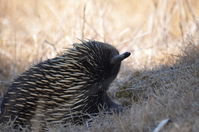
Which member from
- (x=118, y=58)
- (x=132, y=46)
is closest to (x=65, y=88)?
(x=118, y=58)

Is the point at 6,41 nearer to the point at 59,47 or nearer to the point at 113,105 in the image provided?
the point at 59,47

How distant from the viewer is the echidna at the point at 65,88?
220 inches

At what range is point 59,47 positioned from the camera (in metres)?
9.70

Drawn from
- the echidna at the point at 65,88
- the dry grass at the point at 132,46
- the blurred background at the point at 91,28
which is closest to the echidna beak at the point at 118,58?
the echidna at the point at 65,88

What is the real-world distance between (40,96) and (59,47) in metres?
4.17

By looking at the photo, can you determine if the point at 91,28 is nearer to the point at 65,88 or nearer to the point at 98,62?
the point at 98,62

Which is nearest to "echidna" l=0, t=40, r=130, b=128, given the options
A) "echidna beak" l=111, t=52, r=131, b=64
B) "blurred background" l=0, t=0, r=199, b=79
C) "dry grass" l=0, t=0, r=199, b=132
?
"echidna beak" l=111, t=52, r=131, b=64

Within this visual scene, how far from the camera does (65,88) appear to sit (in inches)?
224

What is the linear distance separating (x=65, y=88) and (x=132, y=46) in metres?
3.94

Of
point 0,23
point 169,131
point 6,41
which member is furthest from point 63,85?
point 0,23

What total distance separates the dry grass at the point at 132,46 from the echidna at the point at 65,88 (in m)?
0.38

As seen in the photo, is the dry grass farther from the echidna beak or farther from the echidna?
the echidna beak

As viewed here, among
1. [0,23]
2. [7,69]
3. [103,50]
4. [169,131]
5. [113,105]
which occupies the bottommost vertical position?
[169,131]

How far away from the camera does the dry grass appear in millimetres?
4523
